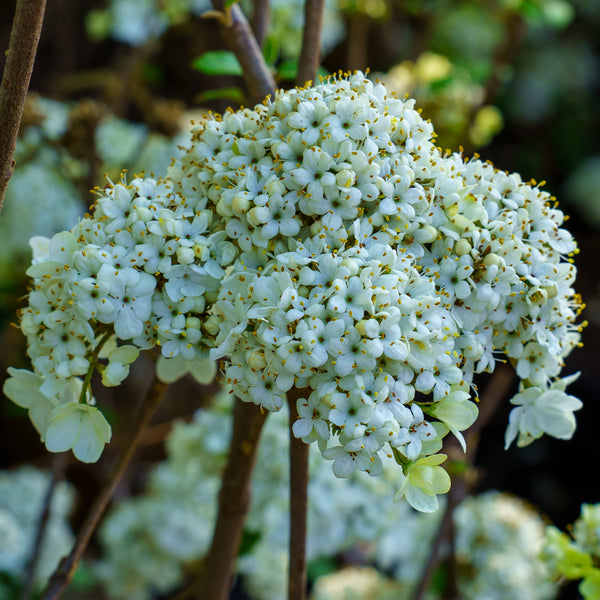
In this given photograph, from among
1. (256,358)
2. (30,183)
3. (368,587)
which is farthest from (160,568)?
(256,358)

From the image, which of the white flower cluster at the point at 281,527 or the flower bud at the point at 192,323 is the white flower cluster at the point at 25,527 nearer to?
the white flower cluster at the point at 281,527

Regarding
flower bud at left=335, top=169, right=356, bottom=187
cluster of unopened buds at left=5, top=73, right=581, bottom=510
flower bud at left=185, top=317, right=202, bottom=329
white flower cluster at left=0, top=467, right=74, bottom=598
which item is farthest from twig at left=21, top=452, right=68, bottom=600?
flower bud at left=335, top=169, right=356, bottom=187

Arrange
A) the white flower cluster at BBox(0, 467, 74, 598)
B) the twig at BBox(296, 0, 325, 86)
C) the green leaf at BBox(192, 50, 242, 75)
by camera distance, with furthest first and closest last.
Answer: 1. the white flower cluster at BBox(0, 467, 74, 598)
2. the green leaf at BBox(192, 50, 242, 75)
3. the twig at BBox(296, 0, 325, 86)

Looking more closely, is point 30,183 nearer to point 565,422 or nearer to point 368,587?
point 368,587

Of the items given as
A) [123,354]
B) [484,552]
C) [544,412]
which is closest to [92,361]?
[123,354]

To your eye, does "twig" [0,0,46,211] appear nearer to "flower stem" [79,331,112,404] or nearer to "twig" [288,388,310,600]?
"flower stem" [79,331,112,404]

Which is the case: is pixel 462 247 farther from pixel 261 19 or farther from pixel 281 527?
pixel 281 527
